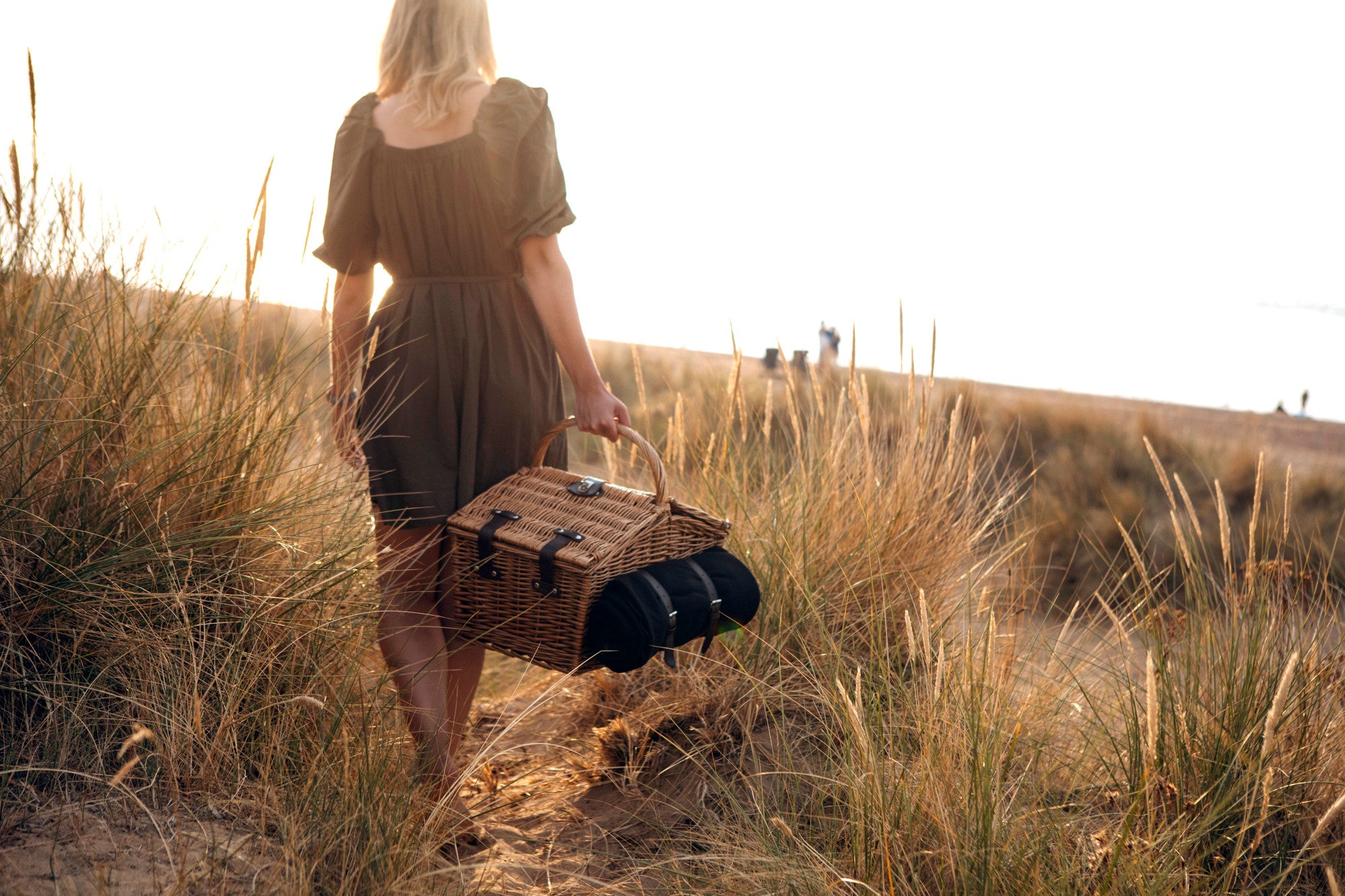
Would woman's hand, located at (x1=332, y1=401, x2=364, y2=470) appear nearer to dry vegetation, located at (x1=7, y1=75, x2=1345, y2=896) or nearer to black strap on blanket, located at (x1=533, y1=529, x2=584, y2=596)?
dry vegetation, located at (x1=7, y1=75, x2=1345, y2=896)

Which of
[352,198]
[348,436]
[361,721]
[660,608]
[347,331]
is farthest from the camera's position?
[347,331]

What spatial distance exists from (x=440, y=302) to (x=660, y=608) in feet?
2.81

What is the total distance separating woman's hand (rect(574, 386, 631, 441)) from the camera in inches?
80.6

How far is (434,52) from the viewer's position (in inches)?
80.6

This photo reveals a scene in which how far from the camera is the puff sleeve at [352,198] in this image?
208 cm

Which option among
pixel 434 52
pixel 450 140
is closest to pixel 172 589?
pixel 450 140

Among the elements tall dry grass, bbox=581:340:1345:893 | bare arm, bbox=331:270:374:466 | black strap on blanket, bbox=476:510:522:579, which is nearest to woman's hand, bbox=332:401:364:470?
bare arm, bbox=331:270:374:466

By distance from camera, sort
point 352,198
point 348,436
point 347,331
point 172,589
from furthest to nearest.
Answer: point 347,331 → point 352,198 → point 348,436 → point 172,589

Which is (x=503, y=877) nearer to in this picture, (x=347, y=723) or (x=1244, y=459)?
(x=347, y=723)

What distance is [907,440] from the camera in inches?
117

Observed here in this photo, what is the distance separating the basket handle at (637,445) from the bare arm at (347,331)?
414 millimetres

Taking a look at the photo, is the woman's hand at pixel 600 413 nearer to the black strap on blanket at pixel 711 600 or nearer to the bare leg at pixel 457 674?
the black strap on blanket at pixel 711 600

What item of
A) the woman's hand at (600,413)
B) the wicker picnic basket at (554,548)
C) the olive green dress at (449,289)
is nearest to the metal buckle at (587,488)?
the wicker picnic basket at (554,548)

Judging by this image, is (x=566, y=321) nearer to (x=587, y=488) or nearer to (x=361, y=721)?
(x=587, y=488)
